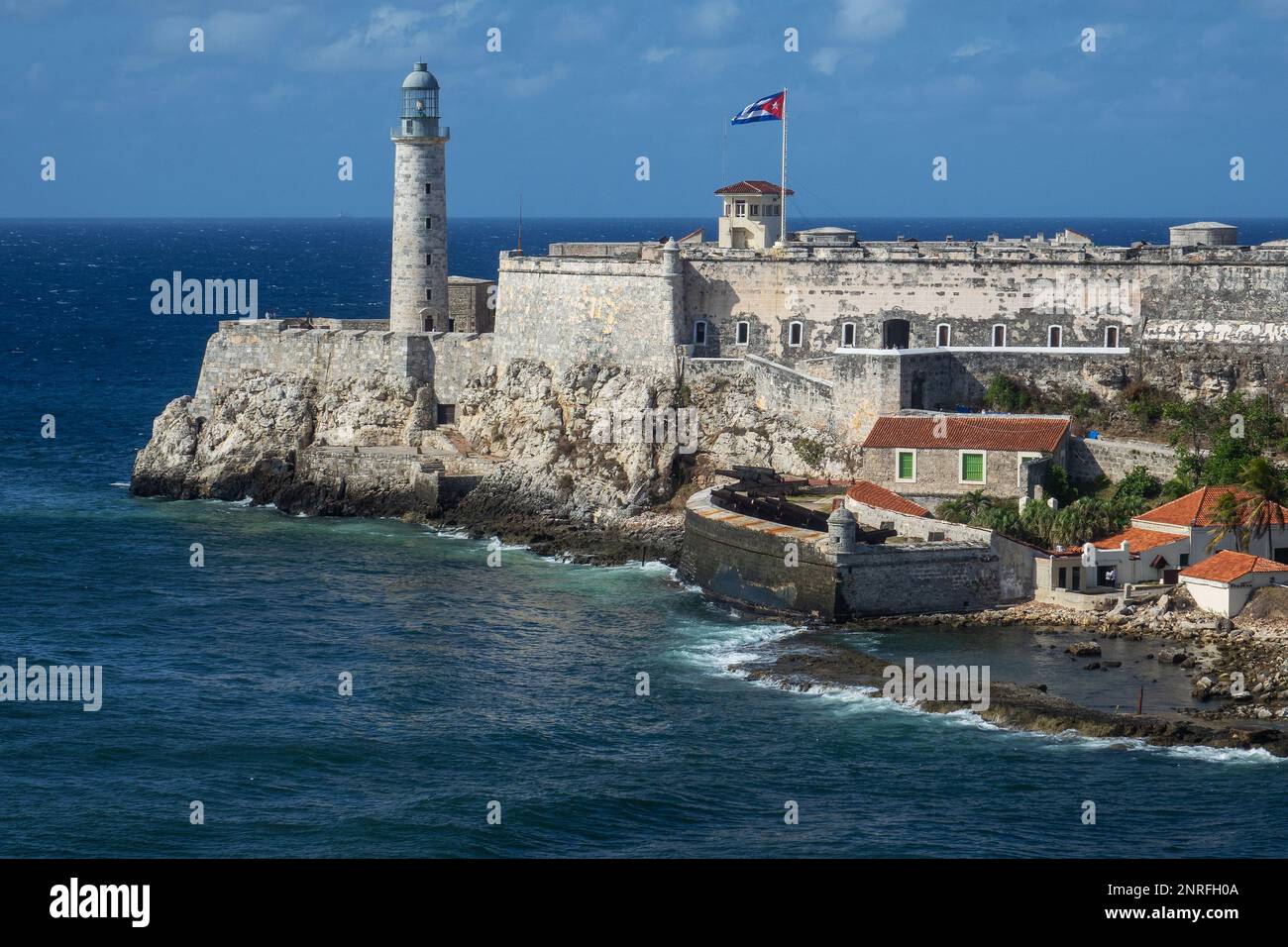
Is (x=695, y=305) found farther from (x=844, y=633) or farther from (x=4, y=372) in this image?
(x=4, y=372)

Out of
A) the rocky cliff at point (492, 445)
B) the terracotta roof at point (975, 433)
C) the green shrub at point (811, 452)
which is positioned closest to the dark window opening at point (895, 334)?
the rocky cliff at point (492, 445)

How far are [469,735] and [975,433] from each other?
17105 millimetres

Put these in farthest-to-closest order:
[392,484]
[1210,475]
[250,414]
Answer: [250,414] → [392,484] → [1210,475]

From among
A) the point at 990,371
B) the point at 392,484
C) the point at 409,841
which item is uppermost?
the point at 990,371

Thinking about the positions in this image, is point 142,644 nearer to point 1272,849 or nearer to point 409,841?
point 409,841

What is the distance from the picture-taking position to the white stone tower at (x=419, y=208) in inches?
2192

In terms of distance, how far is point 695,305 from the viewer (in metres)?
52.6

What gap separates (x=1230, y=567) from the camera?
38500mm

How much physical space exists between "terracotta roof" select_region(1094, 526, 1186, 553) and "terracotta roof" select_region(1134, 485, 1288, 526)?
29cm

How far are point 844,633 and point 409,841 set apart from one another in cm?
1367

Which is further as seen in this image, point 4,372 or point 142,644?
point 4,372
